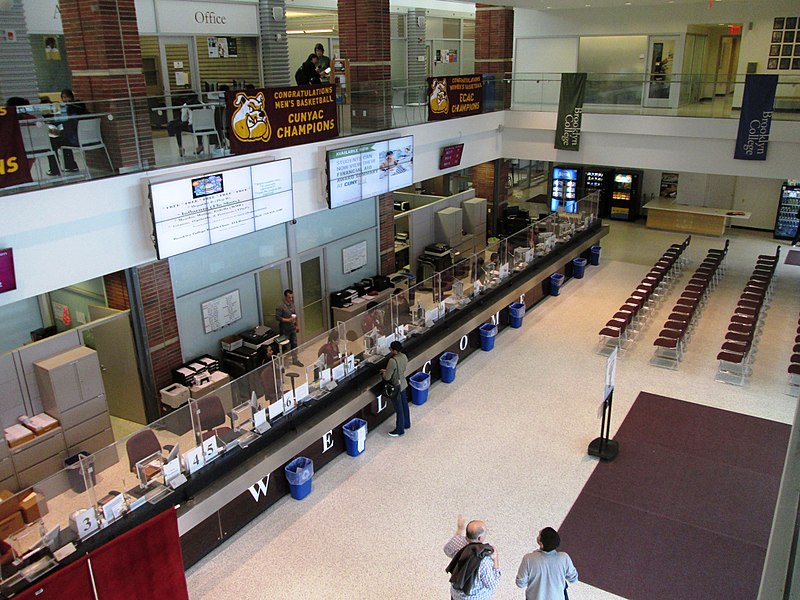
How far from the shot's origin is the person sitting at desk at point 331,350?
377 inches

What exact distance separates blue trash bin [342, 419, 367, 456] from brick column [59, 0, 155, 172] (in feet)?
15.4

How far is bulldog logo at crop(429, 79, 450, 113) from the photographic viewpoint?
603 inches

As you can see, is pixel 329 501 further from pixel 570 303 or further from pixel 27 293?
pixel 570 303

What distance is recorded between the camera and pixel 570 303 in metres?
16.1

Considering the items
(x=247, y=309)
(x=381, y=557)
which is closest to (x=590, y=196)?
(x=247, y=309)

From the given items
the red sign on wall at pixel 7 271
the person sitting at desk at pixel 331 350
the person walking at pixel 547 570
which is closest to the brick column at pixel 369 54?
the person sitting at desk at pixel 331 350

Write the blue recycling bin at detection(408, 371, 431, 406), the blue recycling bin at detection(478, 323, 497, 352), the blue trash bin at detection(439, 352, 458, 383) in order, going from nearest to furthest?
the blue recycling bin at detection(408, 371, 431, 406) → the blue trash bin at detection(439, 352, 458, 383) → the blue recycling bin at detection(478, 323, 497, 352)

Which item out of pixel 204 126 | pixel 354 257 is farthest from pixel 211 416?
pixel 354 257

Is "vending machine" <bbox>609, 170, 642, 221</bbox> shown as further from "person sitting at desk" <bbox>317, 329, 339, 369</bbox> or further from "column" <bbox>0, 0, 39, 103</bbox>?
"column" <bbox>0, 0, 39, 103</bbox>

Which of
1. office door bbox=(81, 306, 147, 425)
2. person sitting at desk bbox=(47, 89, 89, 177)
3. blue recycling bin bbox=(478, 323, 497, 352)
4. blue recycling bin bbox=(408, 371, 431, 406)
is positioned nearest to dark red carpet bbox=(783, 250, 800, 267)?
blue recycling bin bbox=(478, 323, 497, 352)

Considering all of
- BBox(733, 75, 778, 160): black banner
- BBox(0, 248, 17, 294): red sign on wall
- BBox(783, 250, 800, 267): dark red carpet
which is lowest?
BBox(783, 250, 800, 267): dark red carpet

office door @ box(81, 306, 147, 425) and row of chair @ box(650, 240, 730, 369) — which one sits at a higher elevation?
office door @ box(81, 306, 147, 425)

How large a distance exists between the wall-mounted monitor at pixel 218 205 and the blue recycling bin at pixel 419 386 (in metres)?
3.57

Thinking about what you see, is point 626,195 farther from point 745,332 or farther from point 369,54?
point 369,54
